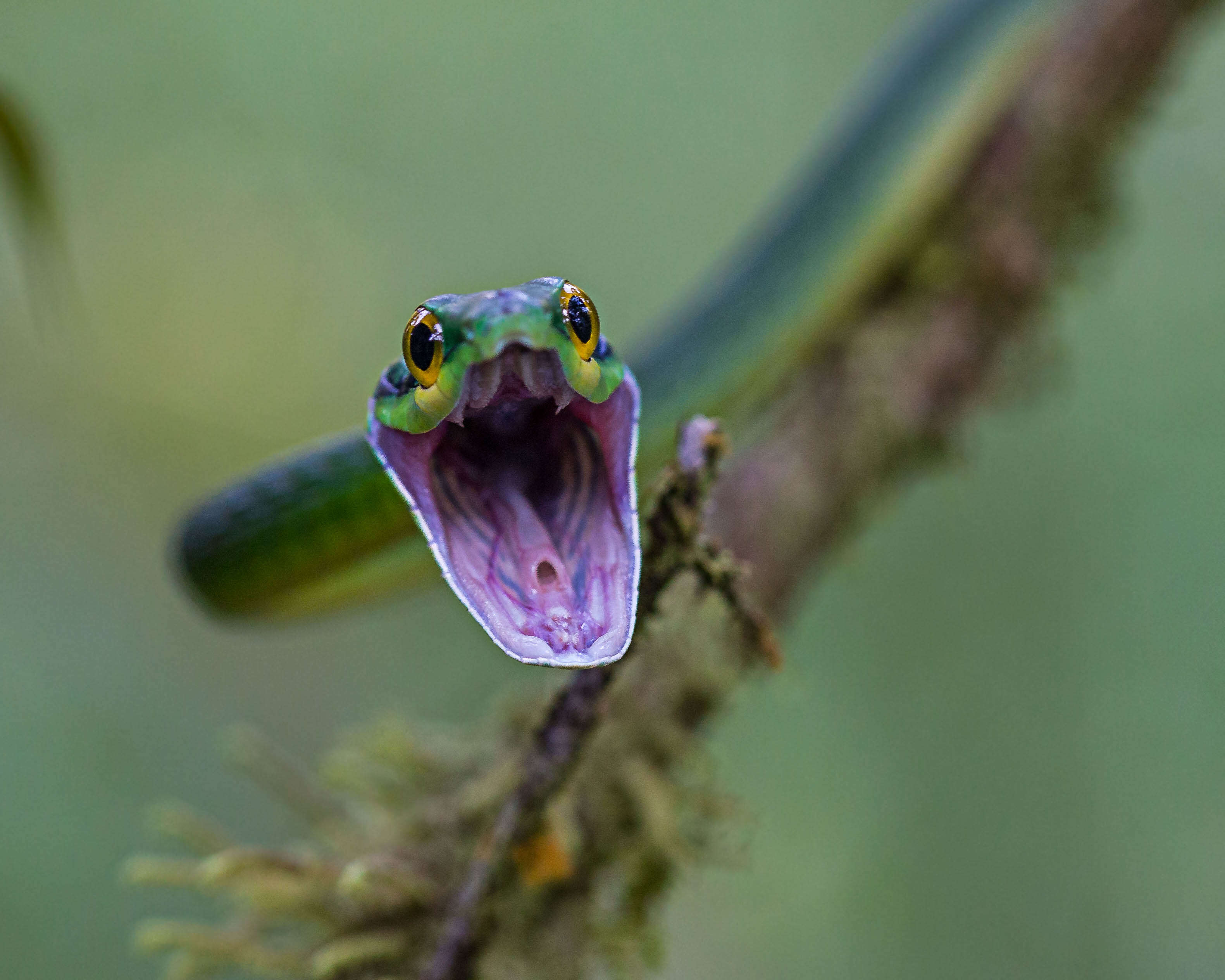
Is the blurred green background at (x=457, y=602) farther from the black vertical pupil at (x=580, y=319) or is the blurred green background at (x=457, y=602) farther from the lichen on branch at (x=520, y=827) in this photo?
the black vertical pupil at (x=580, y=319)

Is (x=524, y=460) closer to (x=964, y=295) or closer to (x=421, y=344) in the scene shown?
(x=421, y=344)

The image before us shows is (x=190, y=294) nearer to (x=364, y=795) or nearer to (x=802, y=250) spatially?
(x=802, y=250)

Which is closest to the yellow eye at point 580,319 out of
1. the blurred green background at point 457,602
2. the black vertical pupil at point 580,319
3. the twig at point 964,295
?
the black vertical pupil at point 580,319

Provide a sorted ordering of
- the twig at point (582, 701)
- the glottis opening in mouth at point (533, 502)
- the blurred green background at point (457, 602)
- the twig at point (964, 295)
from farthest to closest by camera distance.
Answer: the blurred green background at point (457, 602), the twig at point (964, 295), the twig at point (582, 701), the glottis opening in mouth at point (533, 502)

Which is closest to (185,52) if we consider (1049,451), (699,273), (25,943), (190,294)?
(190,294)

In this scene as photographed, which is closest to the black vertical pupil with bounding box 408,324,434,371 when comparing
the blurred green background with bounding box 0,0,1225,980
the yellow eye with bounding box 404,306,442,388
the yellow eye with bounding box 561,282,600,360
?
the yellow eye with bounding box 404,306,442,388

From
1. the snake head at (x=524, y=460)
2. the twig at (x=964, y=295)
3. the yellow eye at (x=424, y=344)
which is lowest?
the snake head at (x=524, y=460)
